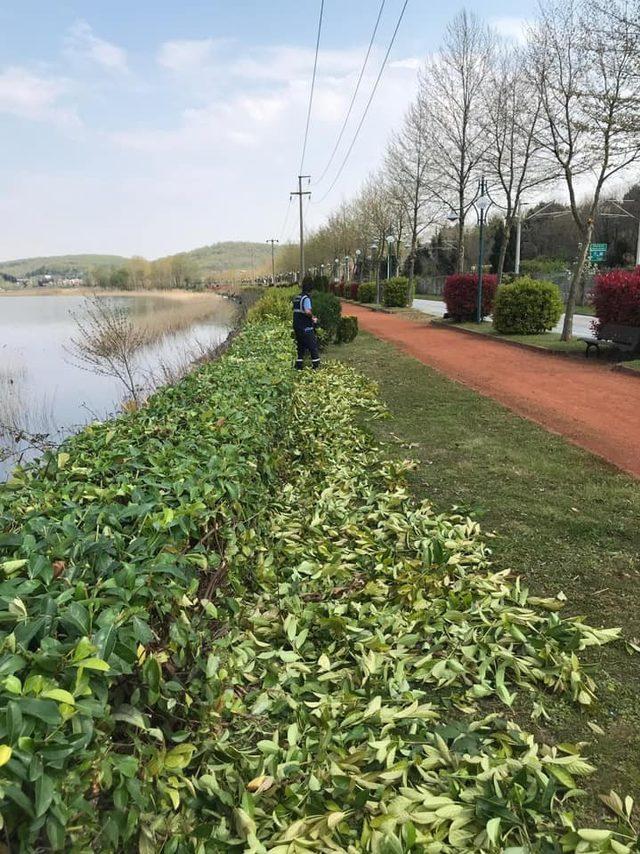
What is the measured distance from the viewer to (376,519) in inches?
179

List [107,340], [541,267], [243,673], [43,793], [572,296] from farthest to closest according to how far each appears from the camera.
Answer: [541,267] < [572,296] < [107,340] < [243,673] < [43,793]

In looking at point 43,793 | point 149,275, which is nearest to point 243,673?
point 43,793

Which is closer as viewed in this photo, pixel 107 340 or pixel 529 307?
pixel 107 340

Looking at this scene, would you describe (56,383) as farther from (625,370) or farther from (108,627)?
(108,627)

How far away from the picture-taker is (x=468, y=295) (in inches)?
855

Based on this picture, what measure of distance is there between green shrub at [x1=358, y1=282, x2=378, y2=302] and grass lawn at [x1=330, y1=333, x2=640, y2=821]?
114ft

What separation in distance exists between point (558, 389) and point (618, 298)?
4.12 metres

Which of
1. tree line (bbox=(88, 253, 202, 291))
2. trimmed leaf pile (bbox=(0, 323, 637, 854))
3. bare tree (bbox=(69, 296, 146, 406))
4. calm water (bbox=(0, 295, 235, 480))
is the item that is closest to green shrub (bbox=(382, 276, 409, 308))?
calm water (bbox=(0, 295, 235, 480))

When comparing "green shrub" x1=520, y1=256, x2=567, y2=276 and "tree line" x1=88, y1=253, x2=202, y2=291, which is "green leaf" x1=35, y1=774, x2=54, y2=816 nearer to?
"green shrub" x1=520, y1=256, x2=567, y2=276

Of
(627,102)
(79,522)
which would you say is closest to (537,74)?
(627,102)

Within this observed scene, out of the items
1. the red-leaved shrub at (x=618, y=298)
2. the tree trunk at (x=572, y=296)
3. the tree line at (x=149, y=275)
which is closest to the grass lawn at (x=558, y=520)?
the red-leaved shrub at (x=618, y=298)

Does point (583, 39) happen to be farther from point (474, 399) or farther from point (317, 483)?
point (317, 483)

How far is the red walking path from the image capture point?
6570 mm

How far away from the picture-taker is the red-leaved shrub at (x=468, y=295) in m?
21.7
